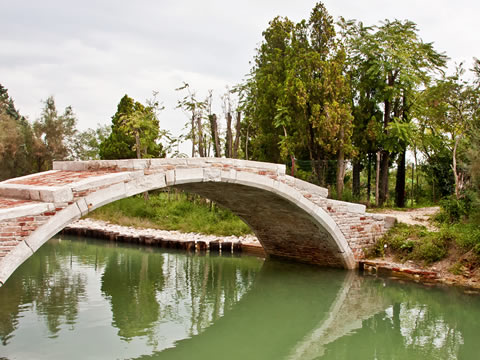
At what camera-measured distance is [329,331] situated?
22.1 ft

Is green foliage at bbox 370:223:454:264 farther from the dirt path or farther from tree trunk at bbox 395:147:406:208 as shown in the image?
tree trunk at bbox 395:147:406:208

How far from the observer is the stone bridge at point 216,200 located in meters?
5.38

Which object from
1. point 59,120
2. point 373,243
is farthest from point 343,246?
point 59,120

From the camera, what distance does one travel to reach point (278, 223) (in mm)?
10195

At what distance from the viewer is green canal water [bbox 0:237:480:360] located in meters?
5.82

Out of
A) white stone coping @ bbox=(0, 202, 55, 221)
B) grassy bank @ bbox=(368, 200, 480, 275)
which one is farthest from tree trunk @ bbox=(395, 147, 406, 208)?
white stone coping @ bbox=(0, 202, 55, 221)

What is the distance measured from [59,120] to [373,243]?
15899 mm

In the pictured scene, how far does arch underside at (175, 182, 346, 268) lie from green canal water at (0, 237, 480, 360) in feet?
1.46

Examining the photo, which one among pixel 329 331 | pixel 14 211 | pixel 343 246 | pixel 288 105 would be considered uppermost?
pixel 288 105

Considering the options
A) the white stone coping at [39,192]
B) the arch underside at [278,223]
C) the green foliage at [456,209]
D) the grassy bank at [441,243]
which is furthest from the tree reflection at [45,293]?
the green foliage at [456,209]

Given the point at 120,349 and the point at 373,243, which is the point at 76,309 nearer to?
the point at 120,349

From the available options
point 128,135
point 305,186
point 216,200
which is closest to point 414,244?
point 305,186

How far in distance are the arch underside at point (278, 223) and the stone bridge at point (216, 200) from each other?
2cm

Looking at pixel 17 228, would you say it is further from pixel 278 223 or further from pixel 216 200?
pixel 278 223
